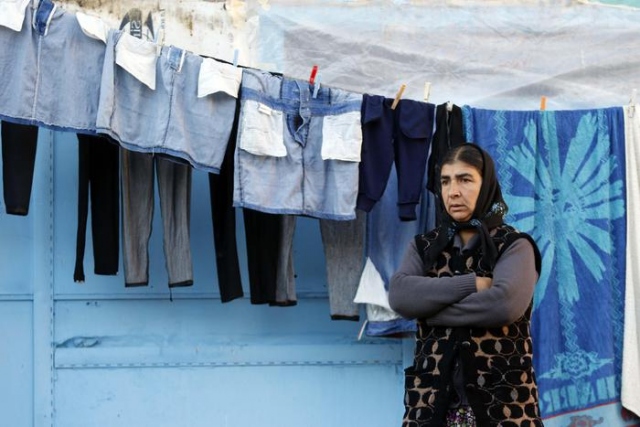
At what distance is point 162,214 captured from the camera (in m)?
4.47

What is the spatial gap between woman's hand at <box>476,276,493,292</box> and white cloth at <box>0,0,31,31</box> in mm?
1923

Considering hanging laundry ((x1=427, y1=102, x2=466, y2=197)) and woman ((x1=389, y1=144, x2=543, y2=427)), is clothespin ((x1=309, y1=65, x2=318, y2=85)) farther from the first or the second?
woman ((x1=389, y1=144, x2=543, y2=427))

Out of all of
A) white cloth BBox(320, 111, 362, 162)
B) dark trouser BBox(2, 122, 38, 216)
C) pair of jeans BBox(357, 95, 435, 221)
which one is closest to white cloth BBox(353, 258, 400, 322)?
pair of jeans BBox(357, 95, 435, 221)

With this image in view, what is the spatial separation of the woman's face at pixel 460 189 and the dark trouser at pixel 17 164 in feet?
5.58

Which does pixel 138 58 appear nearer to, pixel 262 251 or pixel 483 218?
pixel 262 251

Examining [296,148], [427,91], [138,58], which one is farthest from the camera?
[427,91]

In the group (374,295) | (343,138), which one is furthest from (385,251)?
(343,138)

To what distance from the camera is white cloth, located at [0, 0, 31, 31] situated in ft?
12.7

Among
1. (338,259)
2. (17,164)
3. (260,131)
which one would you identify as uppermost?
(260,131)

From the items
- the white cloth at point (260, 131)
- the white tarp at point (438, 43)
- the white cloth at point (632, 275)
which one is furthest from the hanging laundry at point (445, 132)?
the white cloth at point (632, 275)

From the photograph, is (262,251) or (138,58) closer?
(138,58)

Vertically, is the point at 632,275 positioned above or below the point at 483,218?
below

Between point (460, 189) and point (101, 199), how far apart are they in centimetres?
172

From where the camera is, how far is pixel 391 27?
4785mm
